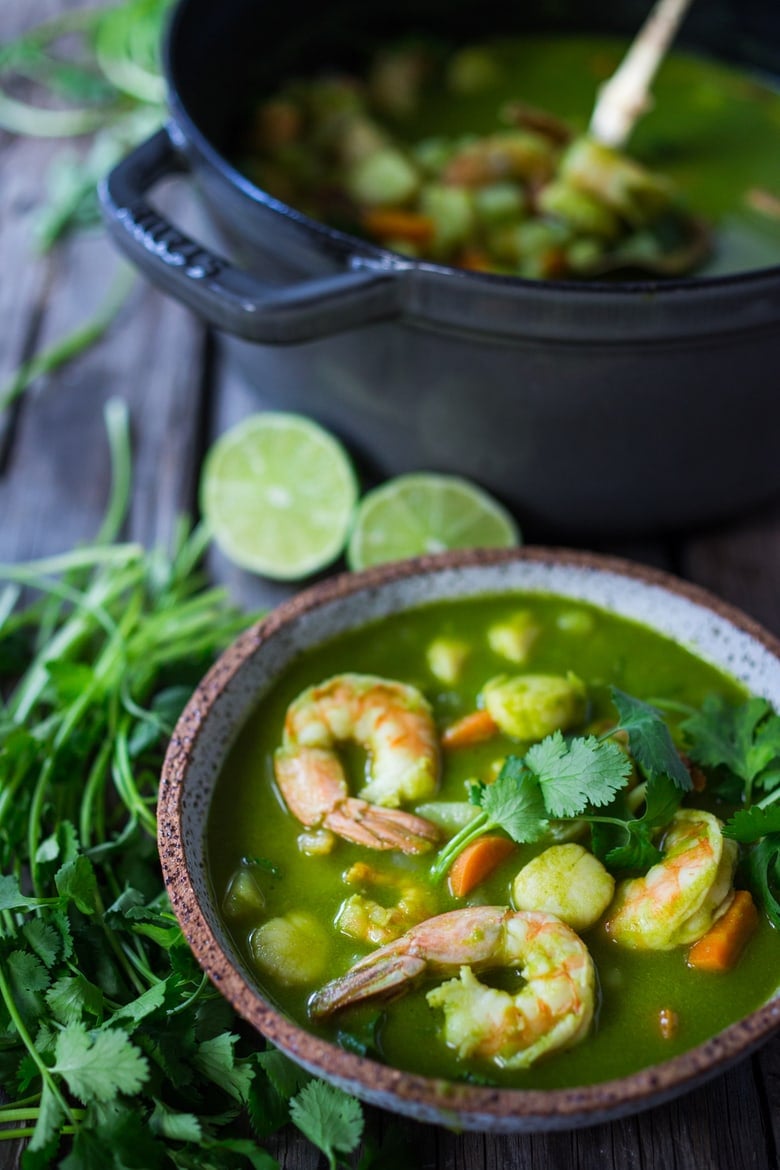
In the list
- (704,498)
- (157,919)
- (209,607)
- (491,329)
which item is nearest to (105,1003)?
(157,919)

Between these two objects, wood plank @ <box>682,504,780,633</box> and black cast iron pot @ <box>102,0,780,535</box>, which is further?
wood plank @ <box>682,504,780,633</box>

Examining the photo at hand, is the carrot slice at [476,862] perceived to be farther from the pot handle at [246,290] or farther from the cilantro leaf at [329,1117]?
the pot handle at [246,290]

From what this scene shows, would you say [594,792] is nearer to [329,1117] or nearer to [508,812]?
[508,812]

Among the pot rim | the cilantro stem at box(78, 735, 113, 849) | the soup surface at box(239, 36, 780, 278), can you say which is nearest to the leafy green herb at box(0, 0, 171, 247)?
the soup surface at box(239, 36, 780, 278)

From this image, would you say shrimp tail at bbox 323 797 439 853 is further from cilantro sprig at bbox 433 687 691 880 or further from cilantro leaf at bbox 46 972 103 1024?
cilantro leaf at bbox 46 972 103 1024

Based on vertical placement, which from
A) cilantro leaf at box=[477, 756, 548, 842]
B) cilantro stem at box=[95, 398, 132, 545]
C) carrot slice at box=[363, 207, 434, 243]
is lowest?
cilantro stem at box=[95, 398, 132, 545]

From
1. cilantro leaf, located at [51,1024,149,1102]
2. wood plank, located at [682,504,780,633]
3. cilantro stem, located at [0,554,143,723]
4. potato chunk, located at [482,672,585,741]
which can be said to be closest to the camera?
cilantro leaf, located at [51,1024,149,1102]

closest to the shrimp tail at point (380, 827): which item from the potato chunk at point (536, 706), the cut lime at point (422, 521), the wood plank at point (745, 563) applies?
the potato chunk at point (536, 706)

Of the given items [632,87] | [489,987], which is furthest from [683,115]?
[489,987]
